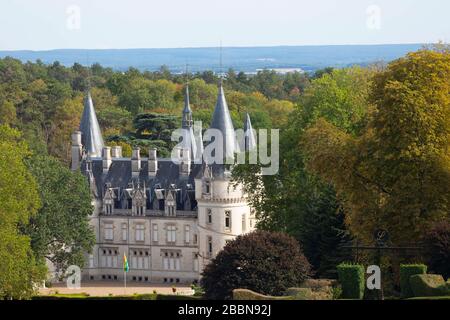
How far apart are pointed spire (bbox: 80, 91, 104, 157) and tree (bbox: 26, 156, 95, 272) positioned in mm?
8831

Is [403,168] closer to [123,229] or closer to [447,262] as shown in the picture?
[447,262]

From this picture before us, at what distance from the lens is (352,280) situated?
6100cm

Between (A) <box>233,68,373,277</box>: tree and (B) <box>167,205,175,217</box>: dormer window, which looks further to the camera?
(B) <box>167,205,175,217</box>: dormer window

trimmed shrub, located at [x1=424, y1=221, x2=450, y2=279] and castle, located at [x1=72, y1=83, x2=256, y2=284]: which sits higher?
trimmed shrub, located at [x1=424, y1=221, x2=450, y2=279]

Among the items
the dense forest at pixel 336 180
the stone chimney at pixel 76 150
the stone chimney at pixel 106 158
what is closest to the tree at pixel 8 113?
the dense forest at pixel 336 180

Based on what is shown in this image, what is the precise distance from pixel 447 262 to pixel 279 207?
23.9 meters

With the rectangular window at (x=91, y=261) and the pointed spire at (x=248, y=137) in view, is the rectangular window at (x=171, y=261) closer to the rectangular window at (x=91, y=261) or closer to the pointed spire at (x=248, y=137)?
the rectangular window at (x=91, y=261)

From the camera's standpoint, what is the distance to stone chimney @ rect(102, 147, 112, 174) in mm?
101188

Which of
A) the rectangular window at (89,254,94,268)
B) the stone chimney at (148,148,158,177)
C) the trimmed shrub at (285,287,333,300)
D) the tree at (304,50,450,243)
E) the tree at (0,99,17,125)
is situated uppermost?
the tree at (304,50,450,243)

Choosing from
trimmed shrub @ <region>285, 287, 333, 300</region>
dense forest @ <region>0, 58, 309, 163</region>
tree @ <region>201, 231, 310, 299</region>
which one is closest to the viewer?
trimmed shrub @ <region>285, 287, 333, 300</region>

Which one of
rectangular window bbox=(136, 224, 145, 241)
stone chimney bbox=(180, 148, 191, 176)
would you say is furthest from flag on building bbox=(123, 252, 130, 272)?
stone chimney bbox=(180, 148, 191, 176)

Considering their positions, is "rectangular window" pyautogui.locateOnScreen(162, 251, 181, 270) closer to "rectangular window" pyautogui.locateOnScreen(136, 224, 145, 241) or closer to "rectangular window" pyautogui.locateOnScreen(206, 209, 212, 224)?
"rectangular window" pyautogui.locateOnScreen(136, 224, 145, 241)

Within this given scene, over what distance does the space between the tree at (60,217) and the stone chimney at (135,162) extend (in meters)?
4.72
